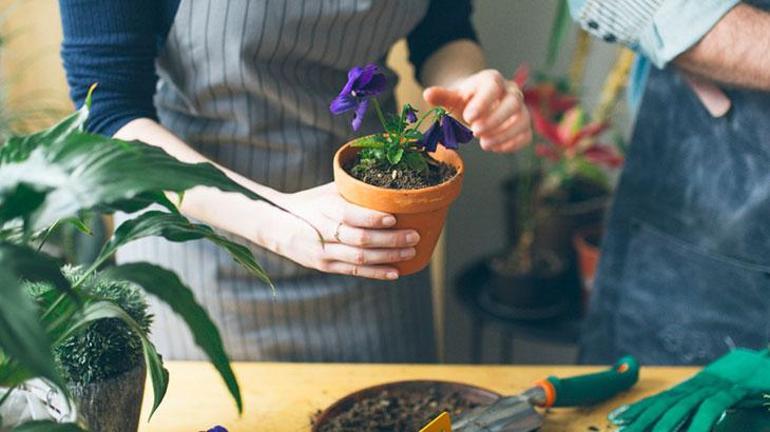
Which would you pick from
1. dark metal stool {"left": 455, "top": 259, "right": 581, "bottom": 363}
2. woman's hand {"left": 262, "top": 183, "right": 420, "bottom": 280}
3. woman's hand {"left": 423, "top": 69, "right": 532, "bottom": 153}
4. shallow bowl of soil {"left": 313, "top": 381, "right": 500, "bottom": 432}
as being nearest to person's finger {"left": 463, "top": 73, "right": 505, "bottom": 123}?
woman's hand {"left": 423, "top": 69, "right": 532, "bottom": 153}

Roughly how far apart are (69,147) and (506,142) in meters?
0.59

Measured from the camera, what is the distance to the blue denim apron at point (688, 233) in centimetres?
133

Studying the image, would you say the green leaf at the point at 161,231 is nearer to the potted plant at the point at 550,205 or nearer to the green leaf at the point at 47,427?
the green leaf at the point at 47,427

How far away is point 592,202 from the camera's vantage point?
197cm

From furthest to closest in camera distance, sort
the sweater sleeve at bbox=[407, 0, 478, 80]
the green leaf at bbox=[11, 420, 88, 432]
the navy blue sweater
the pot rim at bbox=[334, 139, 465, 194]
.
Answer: the sweater sleeve at bbox=[407, 0, 478, 80]
the navy blue sweater
the pot rim at bbox=[334, 139, 465, 194]
the green leaf at bbox=[11, 420, 88, 432]

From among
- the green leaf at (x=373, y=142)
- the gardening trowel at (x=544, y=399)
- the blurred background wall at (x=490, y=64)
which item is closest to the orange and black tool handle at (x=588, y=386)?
the gardening trowel at (x=544, y=399)

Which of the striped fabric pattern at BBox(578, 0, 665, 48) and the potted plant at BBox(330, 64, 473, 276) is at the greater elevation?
the striped fabric pattern at BBox(578, 0, 665, 48)

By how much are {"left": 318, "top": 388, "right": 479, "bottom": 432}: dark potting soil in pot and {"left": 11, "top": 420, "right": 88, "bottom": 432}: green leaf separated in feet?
1.16

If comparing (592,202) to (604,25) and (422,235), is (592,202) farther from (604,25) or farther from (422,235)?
(422,235)

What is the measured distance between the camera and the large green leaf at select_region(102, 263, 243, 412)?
27.1 inches

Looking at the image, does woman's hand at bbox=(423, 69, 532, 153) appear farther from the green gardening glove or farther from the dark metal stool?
the dark metal stool

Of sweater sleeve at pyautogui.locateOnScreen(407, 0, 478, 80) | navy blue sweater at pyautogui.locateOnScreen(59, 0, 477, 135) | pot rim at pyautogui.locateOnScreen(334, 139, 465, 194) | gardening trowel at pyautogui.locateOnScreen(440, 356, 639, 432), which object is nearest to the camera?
pot rim at pyautogui.locateOnScreen(334, 139, 465, 194)

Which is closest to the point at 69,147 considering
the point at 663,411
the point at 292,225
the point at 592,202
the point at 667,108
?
the point at 292,225

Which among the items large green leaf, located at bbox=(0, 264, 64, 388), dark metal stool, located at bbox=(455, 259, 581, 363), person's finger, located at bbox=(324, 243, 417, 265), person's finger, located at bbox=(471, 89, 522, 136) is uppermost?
large green leaf, located at bbox=(0, 264, 64, 388)
